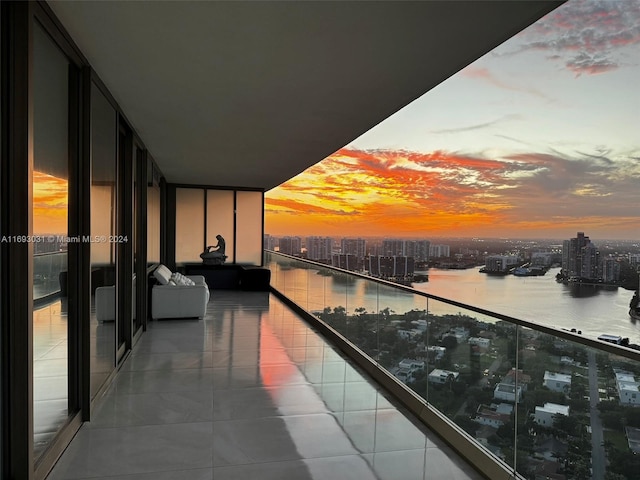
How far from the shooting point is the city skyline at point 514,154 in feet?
19.4

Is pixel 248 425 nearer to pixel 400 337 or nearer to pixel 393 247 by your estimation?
pixel 400 337

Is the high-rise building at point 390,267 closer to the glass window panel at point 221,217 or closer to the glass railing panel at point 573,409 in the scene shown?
the glass railing panel at point 573,409

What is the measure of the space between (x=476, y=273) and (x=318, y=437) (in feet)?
7.57

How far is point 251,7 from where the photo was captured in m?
2.46

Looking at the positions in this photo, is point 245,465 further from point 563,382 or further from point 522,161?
point 522,161

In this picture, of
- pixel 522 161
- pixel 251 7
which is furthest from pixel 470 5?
pixel 522 161

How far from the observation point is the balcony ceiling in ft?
8.18

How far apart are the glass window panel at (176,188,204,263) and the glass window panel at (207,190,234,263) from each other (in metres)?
0.22

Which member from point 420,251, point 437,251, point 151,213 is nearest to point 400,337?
point 437,251

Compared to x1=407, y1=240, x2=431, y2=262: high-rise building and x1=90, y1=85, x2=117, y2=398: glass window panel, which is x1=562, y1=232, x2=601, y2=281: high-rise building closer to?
x1=407, y1=240, x2=431, y2=262: high-rise building

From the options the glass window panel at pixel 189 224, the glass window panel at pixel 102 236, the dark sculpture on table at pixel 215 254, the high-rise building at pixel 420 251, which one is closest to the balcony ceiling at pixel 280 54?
the glass window panel at pixel 102 236

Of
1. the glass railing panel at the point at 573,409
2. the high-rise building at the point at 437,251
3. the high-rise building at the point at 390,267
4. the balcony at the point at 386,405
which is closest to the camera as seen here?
the glass railing panel at the point at 573,409

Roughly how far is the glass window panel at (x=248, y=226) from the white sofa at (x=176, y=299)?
534 cm

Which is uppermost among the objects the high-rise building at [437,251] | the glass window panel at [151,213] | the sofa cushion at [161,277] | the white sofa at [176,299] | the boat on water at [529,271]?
the glass window panel at [151,213]
